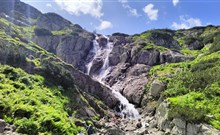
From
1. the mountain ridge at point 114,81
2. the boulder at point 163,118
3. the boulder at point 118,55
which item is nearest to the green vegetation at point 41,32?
the mountain ridge at point 114,81

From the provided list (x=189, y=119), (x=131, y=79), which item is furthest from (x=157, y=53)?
(x=189, y=119)

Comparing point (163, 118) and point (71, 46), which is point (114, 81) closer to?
point (71, 46)

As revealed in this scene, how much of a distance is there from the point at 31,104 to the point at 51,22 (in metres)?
130

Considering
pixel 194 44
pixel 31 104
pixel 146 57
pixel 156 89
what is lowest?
pixel 31 104

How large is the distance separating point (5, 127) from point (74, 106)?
19471 mm

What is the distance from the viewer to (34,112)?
38.8 m

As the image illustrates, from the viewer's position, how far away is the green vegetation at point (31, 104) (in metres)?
36.5

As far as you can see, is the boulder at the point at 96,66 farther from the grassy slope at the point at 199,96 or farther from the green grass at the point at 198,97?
the green grass at the point at 198,97

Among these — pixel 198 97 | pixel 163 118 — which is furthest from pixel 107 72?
pixel 198 97

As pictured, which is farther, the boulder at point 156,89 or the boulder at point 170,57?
the boulder at point 170,57

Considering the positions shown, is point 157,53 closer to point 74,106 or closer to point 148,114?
point 148,114

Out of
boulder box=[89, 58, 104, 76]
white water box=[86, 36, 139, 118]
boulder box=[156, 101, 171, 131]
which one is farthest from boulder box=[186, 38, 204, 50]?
boulder box=[156, 101, 171, 131]

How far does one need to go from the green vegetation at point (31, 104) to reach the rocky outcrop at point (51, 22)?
10925 cm

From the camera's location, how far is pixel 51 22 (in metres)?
165
